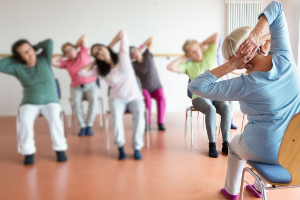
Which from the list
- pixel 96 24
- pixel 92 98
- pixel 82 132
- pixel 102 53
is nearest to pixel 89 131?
pixel 82 132

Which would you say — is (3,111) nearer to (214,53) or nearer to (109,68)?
(109,68)

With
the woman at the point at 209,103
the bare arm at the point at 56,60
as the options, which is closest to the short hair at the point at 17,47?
the bare arm at the point at 56,60

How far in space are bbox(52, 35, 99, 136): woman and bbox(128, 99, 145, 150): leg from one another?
0.88ft

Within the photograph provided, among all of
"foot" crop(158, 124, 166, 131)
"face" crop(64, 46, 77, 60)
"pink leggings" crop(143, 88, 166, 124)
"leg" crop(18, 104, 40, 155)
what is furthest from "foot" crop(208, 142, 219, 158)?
"leg" crop(18, 104, 40, 155)

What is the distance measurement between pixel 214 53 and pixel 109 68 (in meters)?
0.83

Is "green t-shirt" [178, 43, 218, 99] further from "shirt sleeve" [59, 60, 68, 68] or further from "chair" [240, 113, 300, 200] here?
"shirt sleeve" [59, 60, 68, 68]

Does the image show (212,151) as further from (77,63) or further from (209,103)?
(77,63)

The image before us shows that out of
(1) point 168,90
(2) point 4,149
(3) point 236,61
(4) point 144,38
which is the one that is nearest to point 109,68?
(4) point 144,38

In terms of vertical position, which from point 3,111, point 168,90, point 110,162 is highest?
point 168,90

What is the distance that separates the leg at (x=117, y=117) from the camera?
1339 millimetres

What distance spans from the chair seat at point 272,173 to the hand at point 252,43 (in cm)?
28

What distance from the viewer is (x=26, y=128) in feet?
4.27

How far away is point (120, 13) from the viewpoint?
43.6 inches

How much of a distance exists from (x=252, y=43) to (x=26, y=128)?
3.93 ft
